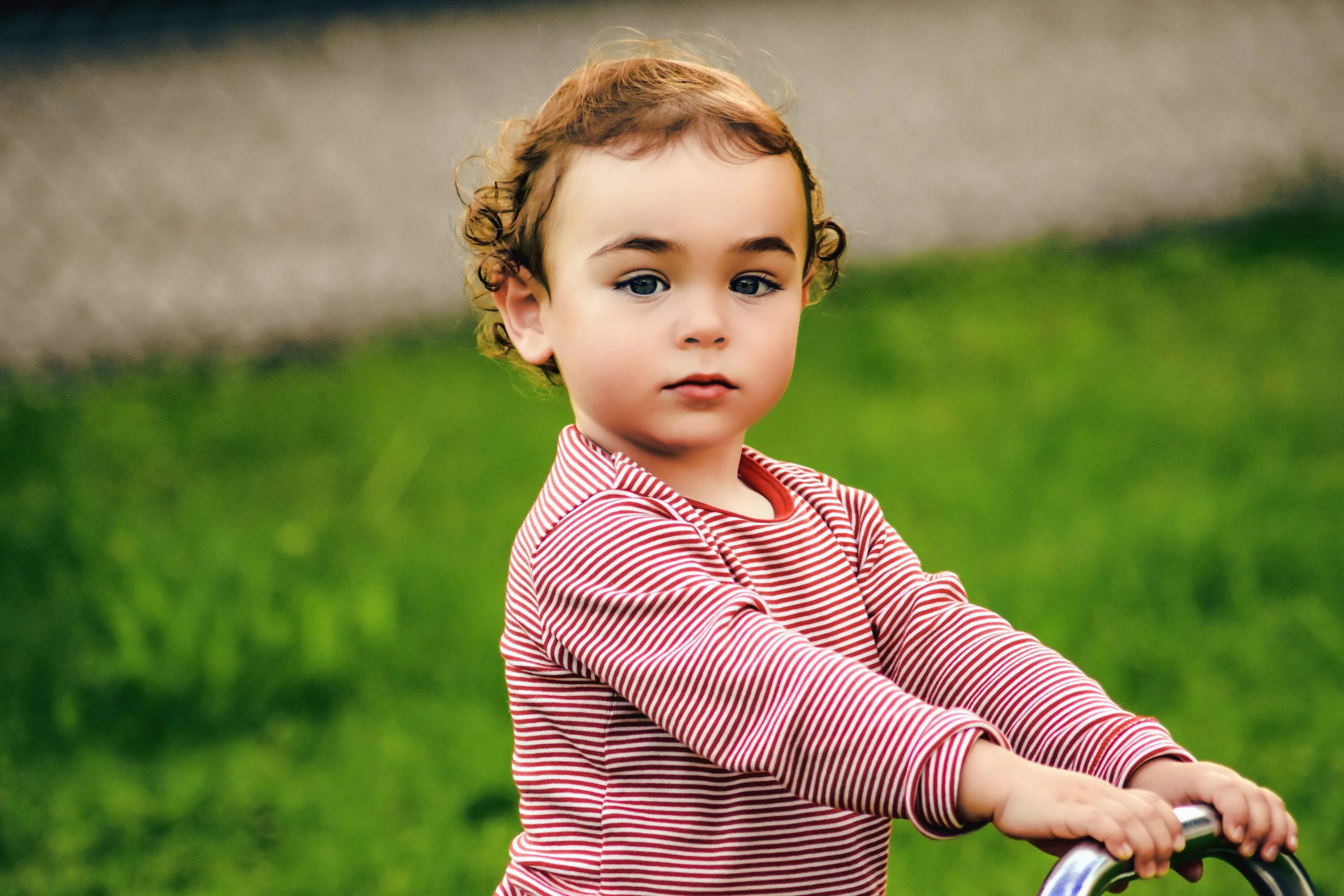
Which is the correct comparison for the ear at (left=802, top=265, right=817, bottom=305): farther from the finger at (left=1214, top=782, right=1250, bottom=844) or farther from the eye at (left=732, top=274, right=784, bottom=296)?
the finger at (left=1214, top=782, right=1250, bottom=844)

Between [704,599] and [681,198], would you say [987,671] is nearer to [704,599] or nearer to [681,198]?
[704,599]

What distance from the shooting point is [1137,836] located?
115 cm

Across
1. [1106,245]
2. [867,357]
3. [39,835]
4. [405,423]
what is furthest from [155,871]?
[1106,245]

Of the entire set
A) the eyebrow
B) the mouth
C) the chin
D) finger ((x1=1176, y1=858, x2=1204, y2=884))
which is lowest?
finger ((x1=1176, y1=858, x2=1204, y2=884))

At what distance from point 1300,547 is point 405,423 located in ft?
10.2

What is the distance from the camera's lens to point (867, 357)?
619 cm

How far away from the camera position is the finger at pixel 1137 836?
45.3 inches

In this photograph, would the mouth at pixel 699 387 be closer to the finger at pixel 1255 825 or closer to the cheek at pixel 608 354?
the cheek at pixel 608 354

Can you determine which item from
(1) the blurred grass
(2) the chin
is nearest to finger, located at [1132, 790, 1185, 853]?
(2) the chin

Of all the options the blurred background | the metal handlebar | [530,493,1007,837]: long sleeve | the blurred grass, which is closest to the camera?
the metal handlebar

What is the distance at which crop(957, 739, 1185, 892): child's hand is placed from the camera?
1.15m

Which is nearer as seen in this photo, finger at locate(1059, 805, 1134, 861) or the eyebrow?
finger at locate(1059, 805, 1134, 861)

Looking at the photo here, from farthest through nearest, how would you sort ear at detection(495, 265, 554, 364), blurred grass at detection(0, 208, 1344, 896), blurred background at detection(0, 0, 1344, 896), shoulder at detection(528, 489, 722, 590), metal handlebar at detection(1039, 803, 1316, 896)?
1. blurred background at detection(0, 0, 1344, 896)
2. blurred grass at detection(0, 208, 1344, 896)
3. ear at detection(495, 265, 554, 364)
4. shoulder at detection(528, 489, 722, 590)
5. metal handlebar at detection(1039, 803, 1316, 896)

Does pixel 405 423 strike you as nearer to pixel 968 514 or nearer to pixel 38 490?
pixel 38 490
